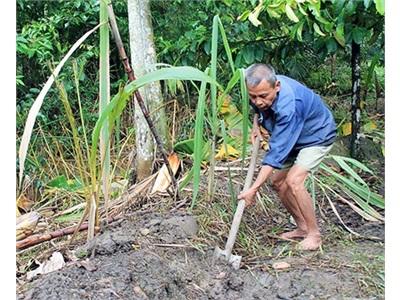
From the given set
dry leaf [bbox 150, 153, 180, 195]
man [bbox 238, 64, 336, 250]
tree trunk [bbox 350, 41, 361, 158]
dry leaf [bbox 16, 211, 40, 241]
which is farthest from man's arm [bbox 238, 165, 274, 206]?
tree trunk [bbox 350, 41, 361, 158]

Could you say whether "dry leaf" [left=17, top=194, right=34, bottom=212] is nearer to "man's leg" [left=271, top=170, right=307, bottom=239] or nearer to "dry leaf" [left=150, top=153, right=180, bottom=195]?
"dry leaf" [left=150, top=153, right=180, bottom=195]

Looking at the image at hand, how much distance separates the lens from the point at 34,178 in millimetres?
3703

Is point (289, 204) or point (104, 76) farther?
point (289, 204)

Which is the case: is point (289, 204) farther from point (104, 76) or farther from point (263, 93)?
point (104, 76)

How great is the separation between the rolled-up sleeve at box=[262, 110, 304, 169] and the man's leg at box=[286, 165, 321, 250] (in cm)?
25

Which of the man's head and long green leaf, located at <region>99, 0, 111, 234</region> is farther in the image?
the man's head

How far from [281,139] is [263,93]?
23cm

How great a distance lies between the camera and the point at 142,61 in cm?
359

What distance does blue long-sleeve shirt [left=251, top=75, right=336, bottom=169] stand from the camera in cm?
265

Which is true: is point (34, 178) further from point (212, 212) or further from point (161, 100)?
point (212, 212)

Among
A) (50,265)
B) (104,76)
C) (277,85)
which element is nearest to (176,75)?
(104,76)

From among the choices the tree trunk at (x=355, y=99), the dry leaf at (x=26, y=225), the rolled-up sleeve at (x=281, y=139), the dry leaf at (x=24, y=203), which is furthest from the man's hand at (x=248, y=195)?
the tree trunk at (x=355, y=99)

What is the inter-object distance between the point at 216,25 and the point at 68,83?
1931mm
